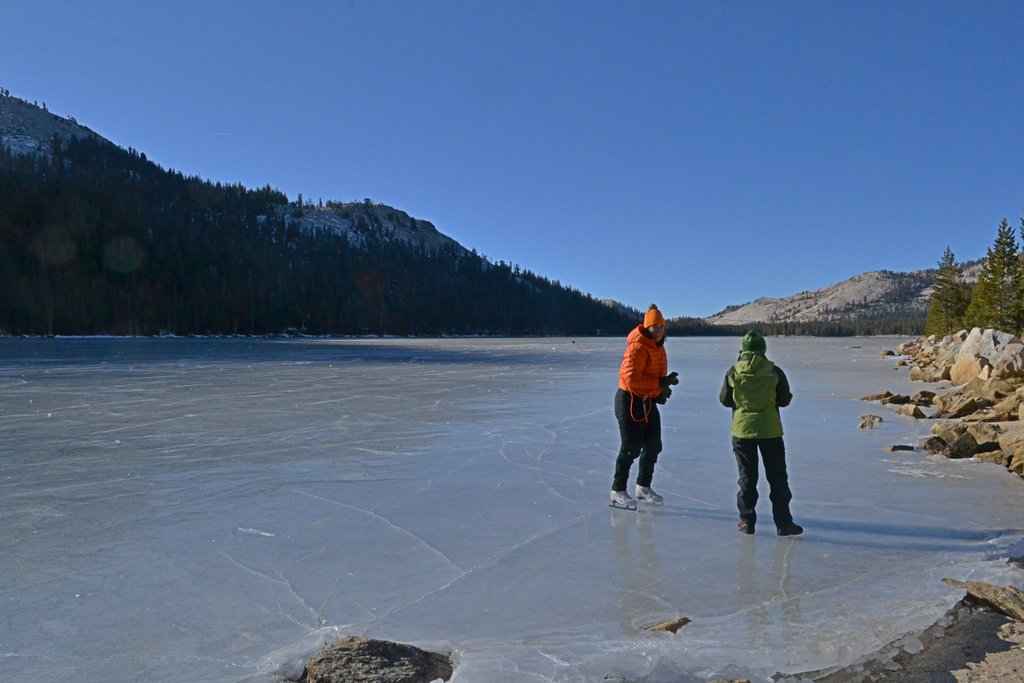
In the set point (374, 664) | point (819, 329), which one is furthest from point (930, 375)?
point (819, 329)

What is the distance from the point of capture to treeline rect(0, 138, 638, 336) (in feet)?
298

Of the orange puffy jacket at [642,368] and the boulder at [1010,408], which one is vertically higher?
the orange puffy jacket at [642,368]

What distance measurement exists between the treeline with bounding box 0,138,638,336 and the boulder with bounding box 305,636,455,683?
9342cm

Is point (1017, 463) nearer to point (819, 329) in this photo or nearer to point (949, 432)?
point (949, 432)

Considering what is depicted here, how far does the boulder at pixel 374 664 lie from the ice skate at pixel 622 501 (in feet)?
8.67

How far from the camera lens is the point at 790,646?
2.80m

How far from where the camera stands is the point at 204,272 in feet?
362

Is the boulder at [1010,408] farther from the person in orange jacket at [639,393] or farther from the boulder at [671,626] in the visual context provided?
the boulder at [671,626]

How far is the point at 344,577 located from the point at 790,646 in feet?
7.53

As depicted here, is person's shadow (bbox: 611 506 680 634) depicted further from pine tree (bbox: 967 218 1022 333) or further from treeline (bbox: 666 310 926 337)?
treeline (bbox: 666 310 926 337)

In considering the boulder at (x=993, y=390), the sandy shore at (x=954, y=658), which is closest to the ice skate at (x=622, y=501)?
the sandy shore at (x=954, y=658)

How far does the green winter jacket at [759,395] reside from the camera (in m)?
4.45

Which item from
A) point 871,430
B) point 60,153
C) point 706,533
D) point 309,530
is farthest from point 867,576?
point 60,153

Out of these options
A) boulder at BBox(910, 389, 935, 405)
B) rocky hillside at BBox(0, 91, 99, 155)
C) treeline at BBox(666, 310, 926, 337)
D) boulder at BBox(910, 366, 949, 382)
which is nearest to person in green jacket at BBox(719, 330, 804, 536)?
boulder at BBox(910, 389, 935, 405)
